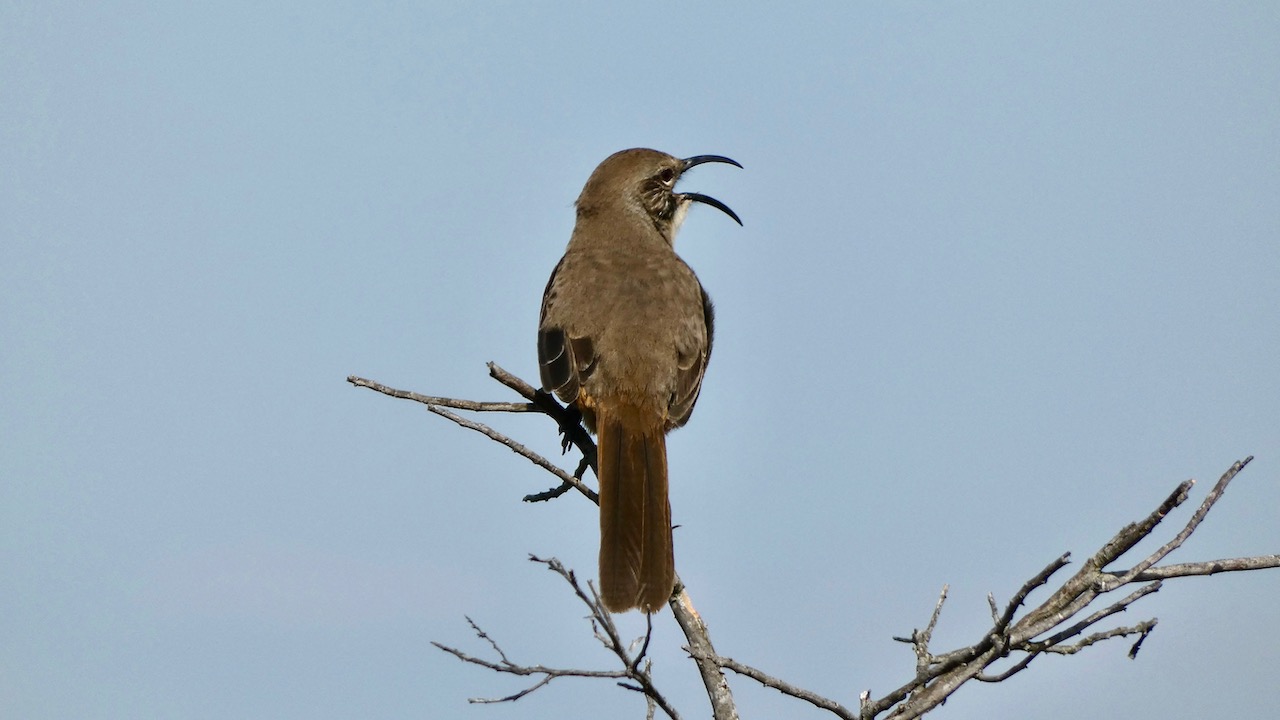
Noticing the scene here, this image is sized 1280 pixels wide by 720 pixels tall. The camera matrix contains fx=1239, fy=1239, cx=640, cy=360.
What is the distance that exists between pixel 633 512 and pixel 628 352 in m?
0.97

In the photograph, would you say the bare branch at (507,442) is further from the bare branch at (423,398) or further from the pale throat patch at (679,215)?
the pale throat patch at (679,215)

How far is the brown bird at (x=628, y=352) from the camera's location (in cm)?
541

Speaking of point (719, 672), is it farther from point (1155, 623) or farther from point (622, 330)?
point (622, 330)

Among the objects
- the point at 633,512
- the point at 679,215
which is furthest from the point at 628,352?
the point at 679,215

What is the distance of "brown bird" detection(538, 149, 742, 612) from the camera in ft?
17.8

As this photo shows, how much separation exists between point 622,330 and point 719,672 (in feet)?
7.12

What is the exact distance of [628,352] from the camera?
20.2 ft

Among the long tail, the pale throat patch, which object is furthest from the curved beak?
the long tail

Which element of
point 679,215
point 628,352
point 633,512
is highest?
point 679,215

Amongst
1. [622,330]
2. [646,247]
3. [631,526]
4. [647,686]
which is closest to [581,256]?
[646,247]

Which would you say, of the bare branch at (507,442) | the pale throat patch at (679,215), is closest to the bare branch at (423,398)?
the bare branch at (507,442)

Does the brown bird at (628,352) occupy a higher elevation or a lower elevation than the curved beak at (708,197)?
lower

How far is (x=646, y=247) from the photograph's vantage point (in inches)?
282

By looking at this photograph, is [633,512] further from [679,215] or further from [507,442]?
[679,215]
